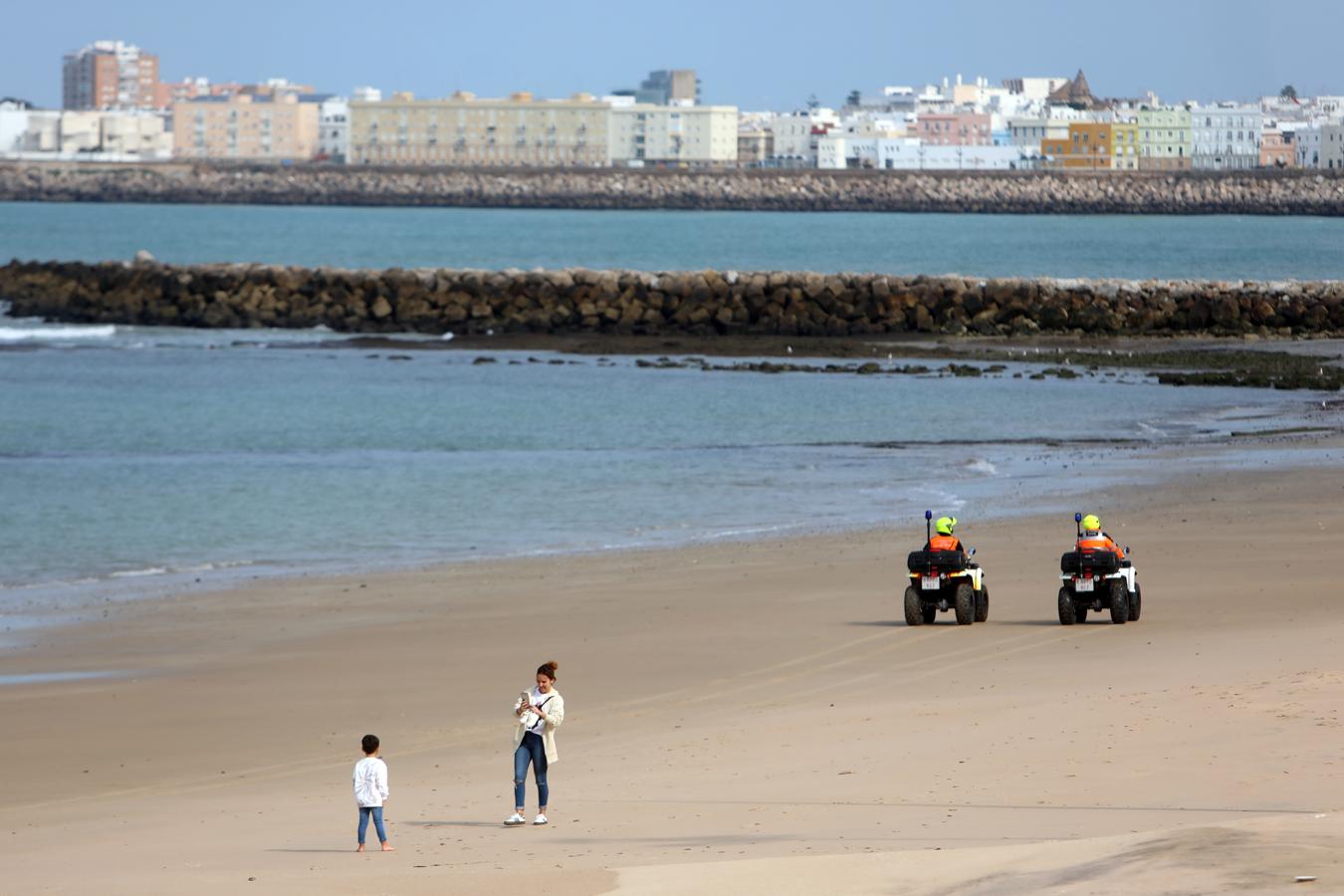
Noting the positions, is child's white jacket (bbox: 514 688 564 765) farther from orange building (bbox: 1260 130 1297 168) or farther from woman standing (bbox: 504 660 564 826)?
orange building (bbox: 1260 130 1297 168)

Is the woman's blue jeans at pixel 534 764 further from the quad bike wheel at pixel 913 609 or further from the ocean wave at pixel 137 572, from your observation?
the ocean wave at pixel 137 572

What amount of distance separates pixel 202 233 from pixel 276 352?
230ft

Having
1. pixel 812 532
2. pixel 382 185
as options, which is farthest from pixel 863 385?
pixel 382 185

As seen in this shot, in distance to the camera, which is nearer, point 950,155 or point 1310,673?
point 1310,673

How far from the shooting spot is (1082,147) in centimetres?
19025

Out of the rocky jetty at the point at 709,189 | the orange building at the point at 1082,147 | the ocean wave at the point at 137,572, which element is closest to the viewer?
the ocean wave at the point at 137,572

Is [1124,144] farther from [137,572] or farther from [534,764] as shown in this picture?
[534,764]

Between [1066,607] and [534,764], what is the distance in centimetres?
501

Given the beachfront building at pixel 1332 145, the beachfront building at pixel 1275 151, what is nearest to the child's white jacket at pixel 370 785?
the beachfront building at pixel 1332 145

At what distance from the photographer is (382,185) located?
170250 mm

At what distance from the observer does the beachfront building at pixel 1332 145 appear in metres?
182

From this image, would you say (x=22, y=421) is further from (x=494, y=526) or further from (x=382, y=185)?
(x=382, y=185)

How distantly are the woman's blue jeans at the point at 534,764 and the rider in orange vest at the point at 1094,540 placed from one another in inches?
190

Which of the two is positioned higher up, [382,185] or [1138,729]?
[382,185]
